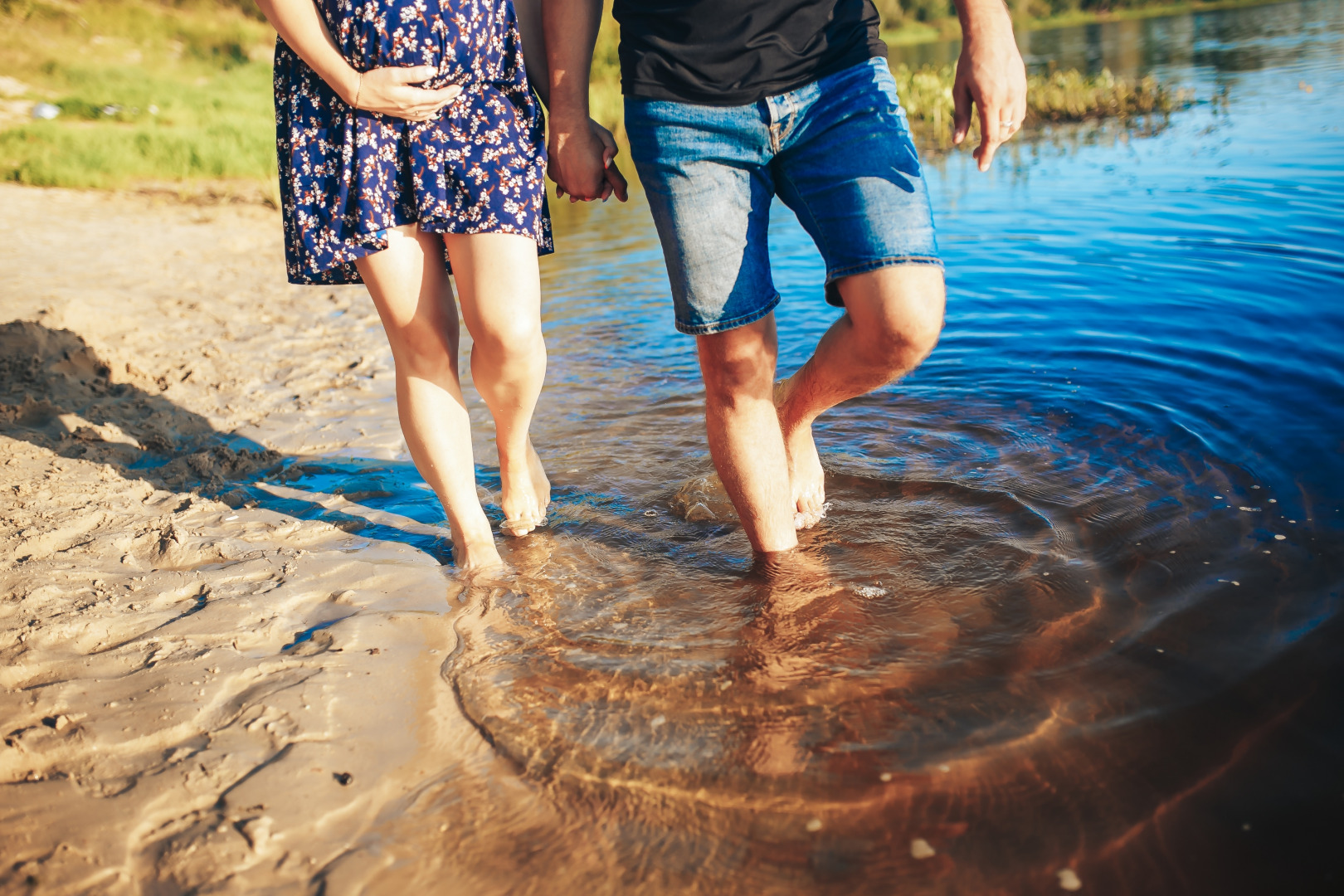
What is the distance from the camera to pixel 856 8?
7.13 ft

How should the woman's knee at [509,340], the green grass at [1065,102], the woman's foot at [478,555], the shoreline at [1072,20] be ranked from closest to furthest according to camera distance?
1. the woman's knee at [509,340]
2. the woman's foot at [478,555]
3. the green grass at [1065,102]
4. the shoreline at [1072,20]

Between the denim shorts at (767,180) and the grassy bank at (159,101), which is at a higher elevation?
the grassy bank at (159,101)

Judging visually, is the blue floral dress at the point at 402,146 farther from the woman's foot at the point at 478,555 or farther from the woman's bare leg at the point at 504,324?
the woman's foot at the point at 478,555

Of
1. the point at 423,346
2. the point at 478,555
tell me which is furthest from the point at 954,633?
the point at 423,346

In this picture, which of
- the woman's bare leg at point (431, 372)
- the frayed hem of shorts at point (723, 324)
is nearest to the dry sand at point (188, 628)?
the woman's bare leg at point (431, 372)

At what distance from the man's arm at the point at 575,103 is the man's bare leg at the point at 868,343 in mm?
716

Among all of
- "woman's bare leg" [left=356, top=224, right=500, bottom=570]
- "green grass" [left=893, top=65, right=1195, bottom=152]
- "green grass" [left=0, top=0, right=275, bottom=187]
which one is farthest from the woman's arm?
"green grass" [left=893, top=65, right=1195, bottom=152]

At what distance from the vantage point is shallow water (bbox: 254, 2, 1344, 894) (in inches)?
60.0

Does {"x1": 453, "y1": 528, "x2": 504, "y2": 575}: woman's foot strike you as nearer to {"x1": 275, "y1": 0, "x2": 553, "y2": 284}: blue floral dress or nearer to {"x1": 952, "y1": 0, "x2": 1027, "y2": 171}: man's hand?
{"x1": 275, "y1": 0, "x2": 553, "y2": 284}: blue floral dress

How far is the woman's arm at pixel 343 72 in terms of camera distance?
214 cm

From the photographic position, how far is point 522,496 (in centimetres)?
286

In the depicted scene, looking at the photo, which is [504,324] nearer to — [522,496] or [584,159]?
[584,159]

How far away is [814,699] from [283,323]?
179 inches

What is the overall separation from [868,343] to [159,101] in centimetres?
1597
